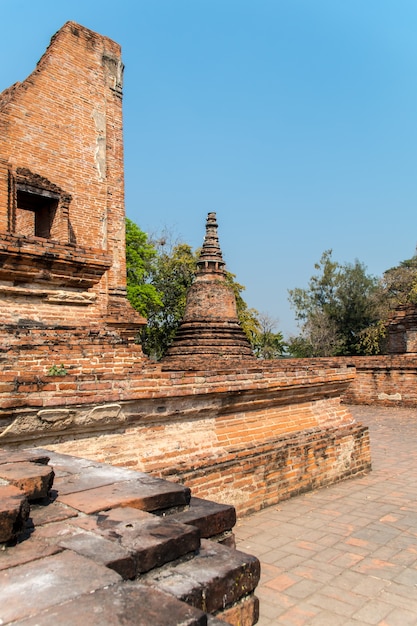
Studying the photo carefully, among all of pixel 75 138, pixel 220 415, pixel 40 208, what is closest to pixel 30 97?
pixel 75 138

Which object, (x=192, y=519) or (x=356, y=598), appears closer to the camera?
(x=192, y=519)

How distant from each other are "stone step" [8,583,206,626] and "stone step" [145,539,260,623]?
0.60 feet

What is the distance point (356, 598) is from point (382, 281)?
32812mm

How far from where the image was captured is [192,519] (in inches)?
80.0

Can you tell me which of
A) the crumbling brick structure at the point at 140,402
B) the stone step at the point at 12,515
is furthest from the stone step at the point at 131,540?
the crumbling brick structure at the point at 140,402

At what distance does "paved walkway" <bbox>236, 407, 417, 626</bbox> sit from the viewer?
9.85ft

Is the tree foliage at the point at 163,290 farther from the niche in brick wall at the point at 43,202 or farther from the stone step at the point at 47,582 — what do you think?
the stone step at the point at 47,582

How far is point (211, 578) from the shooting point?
1.63 m

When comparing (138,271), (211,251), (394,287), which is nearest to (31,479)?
(211,251)

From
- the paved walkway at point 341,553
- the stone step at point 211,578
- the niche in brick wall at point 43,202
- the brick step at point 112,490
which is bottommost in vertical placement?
the paved walkway at point 341,553

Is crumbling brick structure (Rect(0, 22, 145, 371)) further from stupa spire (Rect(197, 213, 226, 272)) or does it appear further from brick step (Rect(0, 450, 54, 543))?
brick step (Rect(0, 450, 54, 543))

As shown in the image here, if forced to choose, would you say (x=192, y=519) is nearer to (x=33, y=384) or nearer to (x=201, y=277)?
(x=33, y=384)

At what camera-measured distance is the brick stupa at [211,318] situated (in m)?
14.5

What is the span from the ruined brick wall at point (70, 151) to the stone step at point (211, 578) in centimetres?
725
